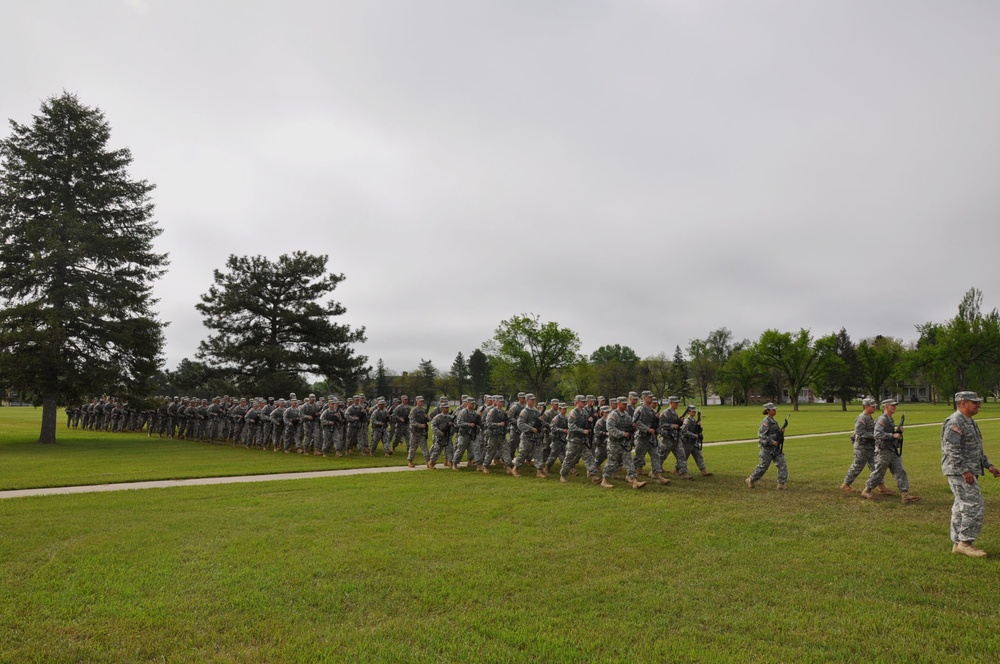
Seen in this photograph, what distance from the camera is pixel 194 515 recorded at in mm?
9758

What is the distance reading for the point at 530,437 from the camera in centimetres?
1545

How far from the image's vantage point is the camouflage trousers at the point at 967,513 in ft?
24.0

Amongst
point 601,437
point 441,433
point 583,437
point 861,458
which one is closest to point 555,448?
point 601,437

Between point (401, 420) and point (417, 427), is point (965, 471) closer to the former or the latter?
point (417, 427)

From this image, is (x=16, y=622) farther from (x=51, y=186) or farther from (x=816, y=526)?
(x=51, y=186)

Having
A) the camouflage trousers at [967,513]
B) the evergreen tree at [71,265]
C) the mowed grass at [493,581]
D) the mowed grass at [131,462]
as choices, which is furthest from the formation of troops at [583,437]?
the evergreen tree at [71,265]

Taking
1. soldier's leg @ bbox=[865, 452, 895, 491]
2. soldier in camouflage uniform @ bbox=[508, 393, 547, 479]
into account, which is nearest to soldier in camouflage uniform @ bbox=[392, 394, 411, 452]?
soldier in camouflage uniform @ bbox=[508, 393, 547, 479]

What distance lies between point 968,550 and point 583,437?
7426 mm

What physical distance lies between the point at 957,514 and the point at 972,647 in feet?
11.4

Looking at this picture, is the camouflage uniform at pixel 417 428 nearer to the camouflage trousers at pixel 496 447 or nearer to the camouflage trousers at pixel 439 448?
the camouflage trousers at pixel 439 448

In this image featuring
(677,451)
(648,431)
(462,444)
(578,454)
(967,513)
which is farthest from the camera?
(462,444)

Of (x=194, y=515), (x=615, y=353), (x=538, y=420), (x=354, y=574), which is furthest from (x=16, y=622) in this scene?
(x=615, y=353)

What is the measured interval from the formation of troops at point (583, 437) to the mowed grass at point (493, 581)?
978 mm

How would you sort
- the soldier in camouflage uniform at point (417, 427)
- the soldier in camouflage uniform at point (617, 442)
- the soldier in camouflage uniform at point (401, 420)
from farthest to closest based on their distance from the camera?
the soldier in camouflage uniform at point (401, 420) < the soldier in camouflage uniform at point (417, 427) < the soldier in camouflage uniform at point (617, 442)
